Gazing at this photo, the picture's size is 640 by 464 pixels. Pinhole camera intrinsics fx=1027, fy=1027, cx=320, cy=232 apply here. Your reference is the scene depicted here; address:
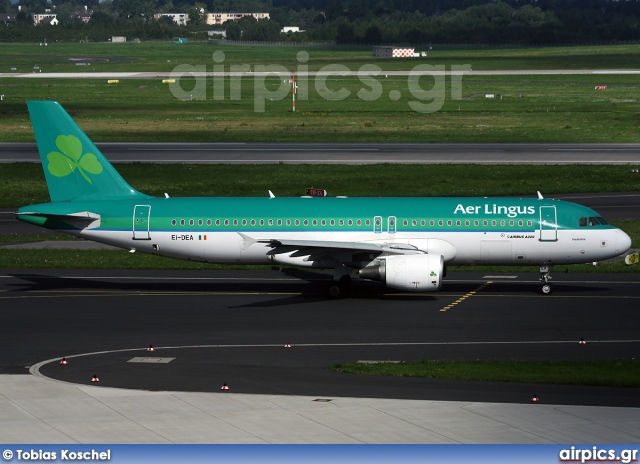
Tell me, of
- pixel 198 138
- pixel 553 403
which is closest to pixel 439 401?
pixel 553 403

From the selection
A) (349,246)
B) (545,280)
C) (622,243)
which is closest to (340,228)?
(349,246)

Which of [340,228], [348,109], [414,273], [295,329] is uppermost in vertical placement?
[348,109]

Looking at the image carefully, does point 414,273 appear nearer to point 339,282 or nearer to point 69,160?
point 339,282

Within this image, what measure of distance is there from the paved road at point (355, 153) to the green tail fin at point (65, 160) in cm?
4258

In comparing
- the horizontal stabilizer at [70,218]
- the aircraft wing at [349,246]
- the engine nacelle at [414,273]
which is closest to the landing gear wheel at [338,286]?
the aircraft wing at [349,246]

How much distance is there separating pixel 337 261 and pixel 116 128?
76.2 metres

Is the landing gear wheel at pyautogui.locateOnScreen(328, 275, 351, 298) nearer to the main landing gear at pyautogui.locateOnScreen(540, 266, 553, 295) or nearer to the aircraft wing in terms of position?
the aircraft wing

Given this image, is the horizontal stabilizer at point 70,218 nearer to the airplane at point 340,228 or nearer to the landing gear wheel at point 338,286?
the airplane at point 340,228

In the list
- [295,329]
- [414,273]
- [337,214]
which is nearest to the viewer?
[295,329]

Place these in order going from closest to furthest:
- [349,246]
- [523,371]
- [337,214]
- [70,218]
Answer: [523,371] < [349,246] < [70,218] < [337,214]

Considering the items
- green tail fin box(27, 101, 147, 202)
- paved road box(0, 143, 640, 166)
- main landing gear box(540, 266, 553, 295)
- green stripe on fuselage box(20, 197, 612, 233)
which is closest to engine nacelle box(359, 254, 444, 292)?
green stripe on fuselage box(20, 197, 612, 233)

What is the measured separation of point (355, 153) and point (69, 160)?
169 ft

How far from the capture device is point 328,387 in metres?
31.7

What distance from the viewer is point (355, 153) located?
9625 centimetres
